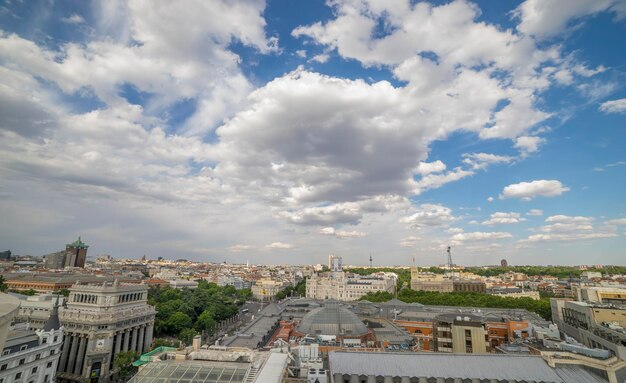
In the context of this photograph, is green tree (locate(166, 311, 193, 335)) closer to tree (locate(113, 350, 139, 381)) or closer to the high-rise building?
the high-rise building

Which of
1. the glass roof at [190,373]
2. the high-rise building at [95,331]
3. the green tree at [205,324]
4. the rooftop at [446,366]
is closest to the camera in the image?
the glass roof at [190,373]

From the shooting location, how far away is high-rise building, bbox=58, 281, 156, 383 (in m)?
67.6

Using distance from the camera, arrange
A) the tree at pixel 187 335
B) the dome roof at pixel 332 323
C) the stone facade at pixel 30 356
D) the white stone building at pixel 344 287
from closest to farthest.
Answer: the stone facade at pixel 30 356 → the dome roof at pixel 332 323 → the tree at pixel 187 335 → the white stone building at pixel 344 287

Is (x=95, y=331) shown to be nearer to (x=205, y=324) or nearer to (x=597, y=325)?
(x=205, y=324)

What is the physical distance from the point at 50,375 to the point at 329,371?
47.5 m

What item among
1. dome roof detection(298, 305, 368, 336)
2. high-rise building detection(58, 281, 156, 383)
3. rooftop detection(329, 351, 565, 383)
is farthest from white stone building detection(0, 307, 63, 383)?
rooftop detection(329, 351, 565, 383)

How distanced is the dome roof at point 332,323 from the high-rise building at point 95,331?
38889 mm

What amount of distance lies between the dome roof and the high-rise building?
38.9 m

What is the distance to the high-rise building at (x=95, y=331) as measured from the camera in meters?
67.6

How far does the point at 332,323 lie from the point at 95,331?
48.4 metres

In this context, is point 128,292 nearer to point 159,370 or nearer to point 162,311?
point 162,311

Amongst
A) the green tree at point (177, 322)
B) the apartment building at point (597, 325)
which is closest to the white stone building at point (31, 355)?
the green tree at point (177, 322)

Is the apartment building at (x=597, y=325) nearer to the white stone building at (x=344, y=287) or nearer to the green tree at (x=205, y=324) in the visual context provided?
the green tree at (x=205, y=324)

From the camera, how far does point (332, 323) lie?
7256 cm
